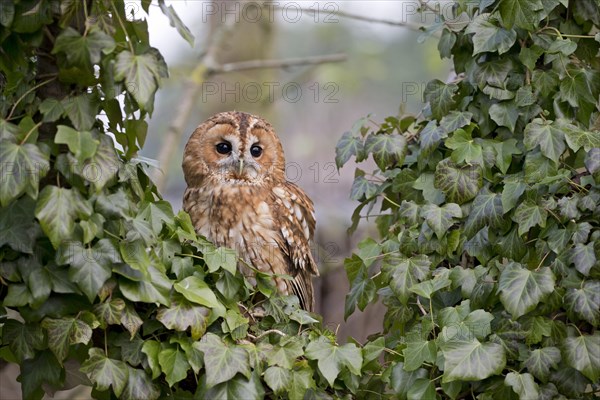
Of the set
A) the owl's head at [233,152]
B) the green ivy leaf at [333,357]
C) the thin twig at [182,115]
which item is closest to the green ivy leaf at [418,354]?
the green ivy leaf at [333,357]

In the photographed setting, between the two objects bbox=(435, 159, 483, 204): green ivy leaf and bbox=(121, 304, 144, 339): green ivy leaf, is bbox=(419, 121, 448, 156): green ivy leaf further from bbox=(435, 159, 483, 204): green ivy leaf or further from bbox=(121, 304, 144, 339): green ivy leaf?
bbox=(121, 304, 144, 339): green ivy leaf

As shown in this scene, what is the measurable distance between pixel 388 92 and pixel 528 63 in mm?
9408

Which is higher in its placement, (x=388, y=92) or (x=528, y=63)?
(x=528, y=63)

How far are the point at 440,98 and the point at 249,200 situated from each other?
1.05 meters

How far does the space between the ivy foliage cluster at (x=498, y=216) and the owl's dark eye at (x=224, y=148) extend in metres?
0.69

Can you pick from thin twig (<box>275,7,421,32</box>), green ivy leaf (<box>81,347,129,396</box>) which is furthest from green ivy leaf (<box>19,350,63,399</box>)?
thin twig (<box>275,7,421,32</box>)

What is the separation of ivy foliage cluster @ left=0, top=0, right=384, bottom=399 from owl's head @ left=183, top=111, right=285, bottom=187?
1.12m

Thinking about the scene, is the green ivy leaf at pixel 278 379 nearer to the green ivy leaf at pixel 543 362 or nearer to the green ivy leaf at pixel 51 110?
the green ivy leaf at pixel 543 362

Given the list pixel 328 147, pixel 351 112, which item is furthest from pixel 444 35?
pixel 351 112

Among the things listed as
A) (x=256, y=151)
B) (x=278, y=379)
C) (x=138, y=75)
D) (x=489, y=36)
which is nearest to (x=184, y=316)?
(x=278, y=379)

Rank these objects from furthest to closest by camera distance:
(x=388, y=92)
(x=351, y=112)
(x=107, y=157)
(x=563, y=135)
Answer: (x=388, y=92), (x=351, y=112), (x=563, y=135), (x=107, y=157)

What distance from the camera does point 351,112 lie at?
10.1 metres

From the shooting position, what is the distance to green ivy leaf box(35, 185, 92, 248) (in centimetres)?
185

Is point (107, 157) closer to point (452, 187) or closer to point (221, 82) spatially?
point (452, 187)
